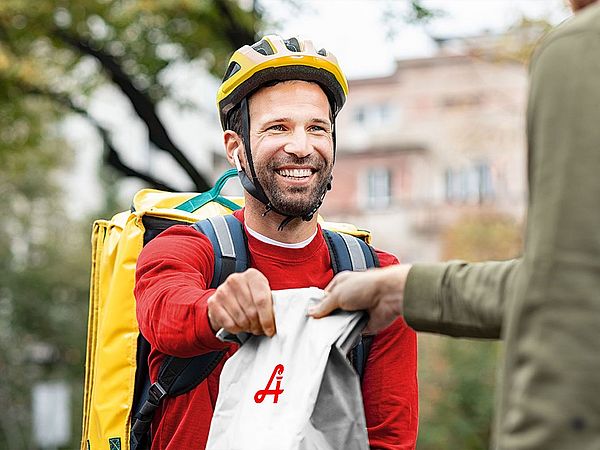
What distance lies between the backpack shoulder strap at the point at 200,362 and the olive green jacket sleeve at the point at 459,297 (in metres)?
1.18

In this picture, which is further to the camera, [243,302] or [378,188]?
[378,188]

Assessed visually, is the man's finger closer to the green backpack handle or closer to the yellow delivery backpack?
the yellow delivery backpack

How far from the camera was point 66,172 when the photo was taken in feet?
125

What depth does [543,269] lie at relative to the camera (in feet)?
6.79

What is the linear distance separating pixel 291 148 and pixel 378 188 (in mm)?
41657

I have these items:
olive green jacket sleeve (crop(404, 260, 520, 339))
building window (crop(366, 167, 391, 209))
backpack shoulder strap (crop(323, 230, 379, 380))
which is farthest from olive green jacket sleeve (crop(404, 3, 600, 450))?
building window (crop(366, 167, 391, 209))

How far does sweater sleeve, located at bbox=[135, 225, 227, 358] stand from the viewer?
3.06 metres

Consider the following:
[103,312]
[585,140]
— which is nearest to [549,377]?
[585,140]

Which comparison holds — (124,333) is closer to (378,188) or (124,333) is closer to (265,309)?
(265,309)

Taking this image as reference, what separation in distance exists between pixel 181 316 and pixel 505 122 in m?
33.0

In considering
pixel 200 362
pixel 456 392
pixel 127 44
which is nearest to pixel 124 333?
pixel 200 362

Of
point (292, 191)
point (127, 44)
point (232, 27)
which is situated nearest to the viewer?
point (292, 191)

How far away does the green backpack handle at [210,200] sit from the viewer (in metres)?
4.42

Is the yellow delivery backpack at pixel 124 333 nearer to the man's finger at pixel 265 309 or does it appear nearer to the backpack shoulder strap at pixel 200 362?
the backpack shoulder strap at pixel 200 362
